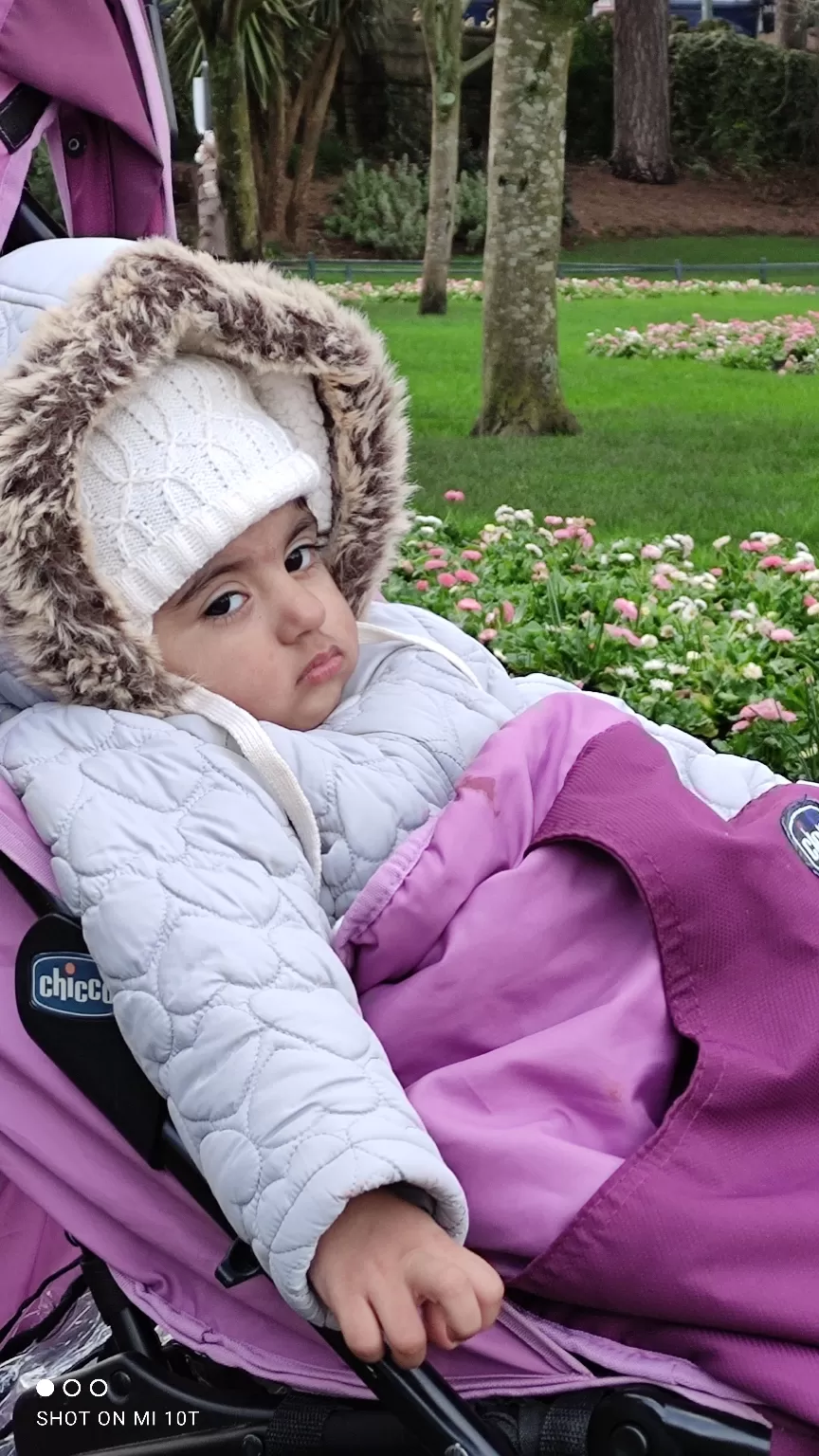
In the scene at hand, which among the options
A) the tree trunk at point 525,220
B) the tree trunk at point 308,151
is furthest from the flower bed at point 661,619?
the tree trunk at point 308,151

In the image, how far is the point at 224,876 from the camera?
1.49m

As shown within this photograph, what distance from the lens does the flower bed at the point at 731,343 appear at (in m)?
10.4

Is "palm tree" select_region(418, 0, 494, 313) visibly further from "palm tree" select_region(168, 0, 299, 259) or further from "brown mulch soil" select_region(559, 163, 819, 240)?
"brown mulch soil" select_region(559, 163, 819, 240)

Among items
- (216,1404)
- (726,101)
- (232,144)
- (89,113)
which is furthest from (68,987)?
(726,101)

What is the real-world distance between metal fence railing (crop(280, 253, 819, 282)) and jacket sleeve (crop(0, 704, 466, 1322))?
17.4 m

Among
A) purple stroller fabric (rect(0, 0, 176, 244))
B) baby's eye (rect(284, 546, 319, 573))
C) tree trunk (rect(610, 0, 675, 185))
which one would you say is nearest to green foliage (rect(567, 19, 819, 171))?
tree trunk (rect(610, 0, 675, 185))

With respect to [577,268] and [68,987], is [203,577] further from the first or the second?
[577,268]

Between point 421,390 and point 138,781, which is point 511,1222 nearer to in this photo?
point 138,781

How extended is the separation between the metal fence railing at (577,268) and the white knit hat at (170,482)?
56.2 feet

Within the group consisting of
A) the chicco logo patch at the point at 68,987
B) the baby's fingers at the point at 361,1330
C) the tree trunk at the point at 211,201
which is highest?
the chicco logo patch at the point at 68,987

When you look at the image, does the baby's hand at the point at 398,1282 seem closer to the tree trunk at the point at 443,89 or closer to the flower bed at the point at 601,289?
the tree trunk at the point at 443,89

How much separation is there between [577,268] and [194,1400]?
783 inches

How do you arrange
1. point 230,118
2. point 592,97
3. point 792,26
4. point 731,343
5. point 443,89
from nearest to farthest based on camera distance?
point 230,118 → point 731,343 → point 443,89 → point 592,97 → point 792,26

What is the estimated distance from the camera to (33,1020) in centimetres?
150
